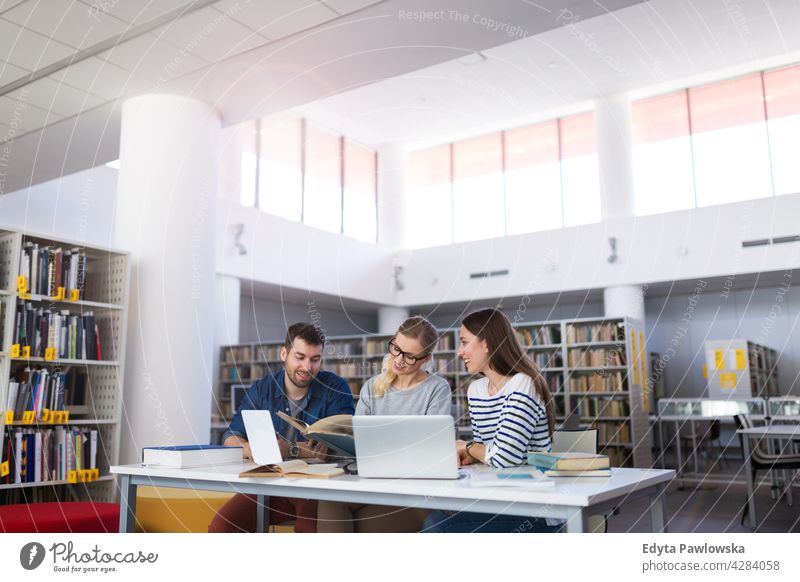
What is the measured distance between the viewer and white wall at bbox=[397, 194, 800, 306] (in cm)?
961

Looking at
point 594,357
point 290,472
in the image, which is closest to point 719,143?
point 594,357

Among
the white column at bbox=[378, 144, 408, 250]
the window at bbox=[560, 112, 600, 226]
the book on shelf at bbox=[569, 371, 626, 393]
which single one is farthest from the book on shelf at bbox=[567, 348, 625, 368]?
the white column at bbox=[378, 144, 408, 250]

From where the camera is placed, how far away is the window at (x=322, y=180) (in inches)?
460

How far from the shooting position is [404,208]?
12.9 metres

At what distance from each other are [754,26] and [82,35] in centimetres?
821

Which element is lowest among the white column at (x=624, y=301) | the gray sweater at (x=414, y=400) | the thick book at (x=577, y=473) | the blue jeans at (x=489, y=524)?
the blue jeans at (x=489, y=524)

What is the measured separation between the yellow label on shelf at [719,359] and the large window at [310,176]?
601 centimetres

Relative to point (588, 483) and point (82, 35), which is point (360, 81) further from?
point (588, 483)

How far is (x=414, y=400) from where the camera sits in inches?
111

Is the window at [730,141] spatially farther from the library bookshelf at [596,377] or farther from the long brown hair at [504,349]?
the long brown hair at [504,349]

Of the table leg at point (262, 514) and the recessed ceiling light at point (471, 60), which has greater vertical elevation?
the recessed ceiling light at point (471, 60)

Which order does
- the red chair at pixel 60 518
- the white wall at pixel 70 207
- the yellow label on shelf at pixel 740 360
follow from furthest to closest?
the yellow label on shelf at pixel 740 360 < the white wall at pixel 70 207 < the red chair at pixel 60 518

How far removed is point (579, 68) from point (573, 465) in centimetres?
907

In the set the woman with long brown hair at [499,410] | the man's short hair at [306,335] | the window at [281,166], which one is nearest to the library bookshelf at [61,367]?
the man's short hair at [306,335]
